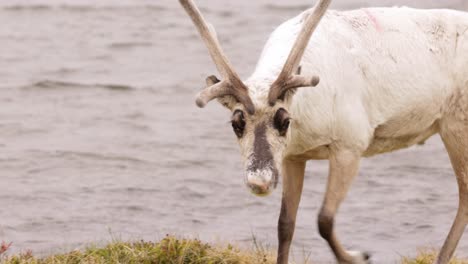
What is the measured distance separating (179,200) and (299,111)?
435 cm

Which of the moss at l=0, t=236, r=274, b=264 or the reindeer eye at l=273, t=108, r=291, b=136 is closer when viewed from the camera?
the reindeer eye at l=273, t=108, r=291, b=136

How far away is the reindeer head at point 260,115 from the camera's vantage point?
7.46 metres

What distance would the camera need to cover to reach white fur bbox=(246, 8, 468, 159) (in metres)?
8.47

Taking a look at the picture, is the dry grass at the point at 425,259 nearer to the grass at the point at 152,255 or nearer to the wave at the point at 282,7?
the grass at the point at 152,255

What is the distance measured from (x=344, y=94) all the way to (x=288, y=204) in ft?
3.42

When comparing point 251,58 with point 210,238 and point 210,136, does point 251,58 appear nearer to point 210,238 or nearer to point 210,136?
point 210,136

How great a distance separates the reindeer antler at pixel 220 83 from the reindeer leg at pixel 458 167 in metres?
2.31

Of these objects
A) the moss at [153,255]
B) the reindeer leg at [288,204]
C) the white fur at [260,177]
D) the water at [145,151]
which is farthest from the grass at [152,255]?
the white fur at [260,177]

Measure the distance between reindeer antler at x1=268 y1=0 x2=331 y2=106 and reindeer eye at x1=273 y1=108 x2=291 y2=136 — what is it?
0.07 m

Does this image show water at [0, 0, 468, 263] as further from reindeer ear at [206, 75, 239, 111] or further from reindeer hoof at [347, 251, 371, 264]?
reindeer ear at [206, 75, 239, 111]

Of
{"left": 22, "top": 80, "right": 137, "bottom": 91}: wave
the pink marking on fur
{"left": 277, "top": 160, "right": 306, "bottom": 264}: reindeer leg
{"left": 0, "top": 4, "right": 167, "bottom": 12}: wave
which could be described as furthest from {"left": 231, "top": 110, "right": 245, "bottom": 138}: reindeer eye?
{"left": 0, "top": 4, "right": 167, "bottom": 12}: wave

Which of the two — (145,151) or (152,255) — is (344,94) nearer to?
(152,255)

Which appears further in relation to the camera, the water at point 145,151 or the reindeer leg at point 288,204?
the water at point 145,151

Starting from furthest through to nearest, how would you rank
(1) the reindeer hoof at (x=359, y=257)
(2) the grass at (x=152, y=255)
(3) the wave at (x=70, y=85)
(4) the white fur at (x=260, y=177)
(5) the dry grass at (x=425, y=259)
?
(3) the wave at (x=70, y=85), (5) the dry grass at (x=425, y=259), (1) the reindeer hoof at (x=359, y=257), (2) the grass at (x=152, y=255), (4) the white fur at (x=260, y=177)
